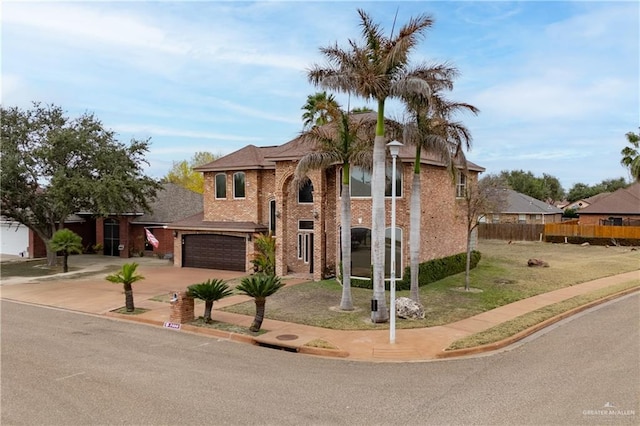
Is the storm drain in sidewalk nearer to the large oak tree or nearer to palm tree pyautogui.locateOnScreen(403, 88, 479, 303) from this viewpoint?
palm tree pyautogui.locateOnScreen(403, 88, 479, 303)

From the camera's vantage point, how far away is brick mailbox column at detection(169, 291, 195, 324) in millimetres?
14562

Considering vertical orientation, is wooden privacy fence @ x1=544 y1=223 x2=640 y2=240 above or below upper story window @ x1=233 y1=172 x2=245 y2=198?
below

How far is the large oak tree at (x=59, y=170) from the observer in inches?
1041

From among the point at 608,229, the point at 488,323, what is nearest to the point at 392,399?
the point at 488,323

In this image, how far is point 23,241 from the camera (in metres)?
35.3

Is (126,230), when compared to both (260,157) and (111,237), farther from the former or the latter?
(260,157)

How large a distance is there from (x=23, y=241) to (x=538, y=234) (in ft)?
145

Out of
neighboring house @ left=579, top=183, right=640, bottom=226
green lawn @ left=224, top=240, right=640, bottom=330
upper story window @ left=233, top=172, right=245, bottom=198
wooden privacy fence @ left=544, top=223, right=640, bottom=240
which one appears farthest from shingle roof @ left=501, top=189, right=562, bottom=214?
upper story window @ left=233, top=172, right=245, bottom=198

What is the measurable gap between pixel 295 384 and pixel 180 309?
635cm

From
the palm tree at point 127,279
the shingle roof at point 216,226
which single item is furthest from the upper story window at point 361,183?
the palm tree at point 127,279

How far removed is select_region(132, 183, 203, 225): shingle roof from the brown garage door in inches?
231

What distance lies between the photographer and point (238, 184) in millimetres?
27250

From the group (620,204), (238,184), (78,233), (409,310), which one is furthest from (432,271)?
(620,204)

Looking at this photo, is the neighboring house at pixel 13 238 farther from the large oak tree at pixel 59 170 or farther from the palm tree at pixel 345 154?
the palm tree at pixel 345 154
